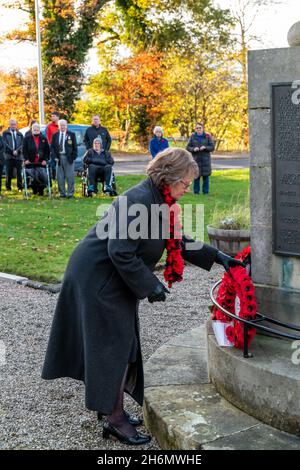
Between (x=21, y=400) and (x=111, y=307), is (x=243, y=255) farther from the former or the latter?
(x=21, y=400)

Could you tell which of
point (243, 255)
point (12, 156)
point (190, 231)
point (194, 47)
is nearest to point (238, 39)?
point (194, 47)

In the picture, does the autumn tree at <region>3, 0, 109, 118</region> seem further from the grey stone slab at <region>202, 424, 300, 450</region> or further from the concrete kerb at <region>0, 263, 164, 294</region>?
the grey stone slab at <region>202, 424, 300, 450</region>

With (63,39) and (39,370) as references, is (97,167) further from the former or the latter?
(63,39)

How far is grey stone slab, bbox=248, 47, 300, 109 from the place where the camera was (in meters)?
4.51

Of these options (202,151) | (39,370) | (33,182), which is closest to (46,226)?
(33,182)

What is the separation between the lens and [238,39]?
37.1 meters

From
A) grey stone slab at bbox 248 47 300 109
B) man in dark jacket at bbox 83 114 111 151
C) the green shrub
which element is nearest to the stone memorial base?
grey stone slab at bbox 248 47 300 109

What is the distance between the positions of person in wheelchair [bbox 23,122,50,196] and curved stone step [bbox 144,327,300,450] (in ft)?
39.2

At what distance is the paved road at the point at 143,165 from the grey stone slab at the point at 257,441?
63.3ft

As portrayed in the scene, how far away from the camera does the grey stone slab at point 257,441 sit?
382 centimetres

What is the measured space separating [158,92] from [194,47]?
4.29 meters

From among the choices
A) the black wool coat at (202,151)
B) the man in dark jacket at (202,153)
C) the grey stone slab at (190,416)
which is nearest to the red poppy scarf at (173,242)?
the grey stone slab at (190,416)

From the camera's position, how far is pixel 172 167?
3.99 meters

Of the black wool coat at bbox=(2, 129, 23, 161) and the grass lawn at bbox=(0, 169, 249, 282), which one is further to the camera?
the black wool coat at bbox=(2, 129, 23, 161)
